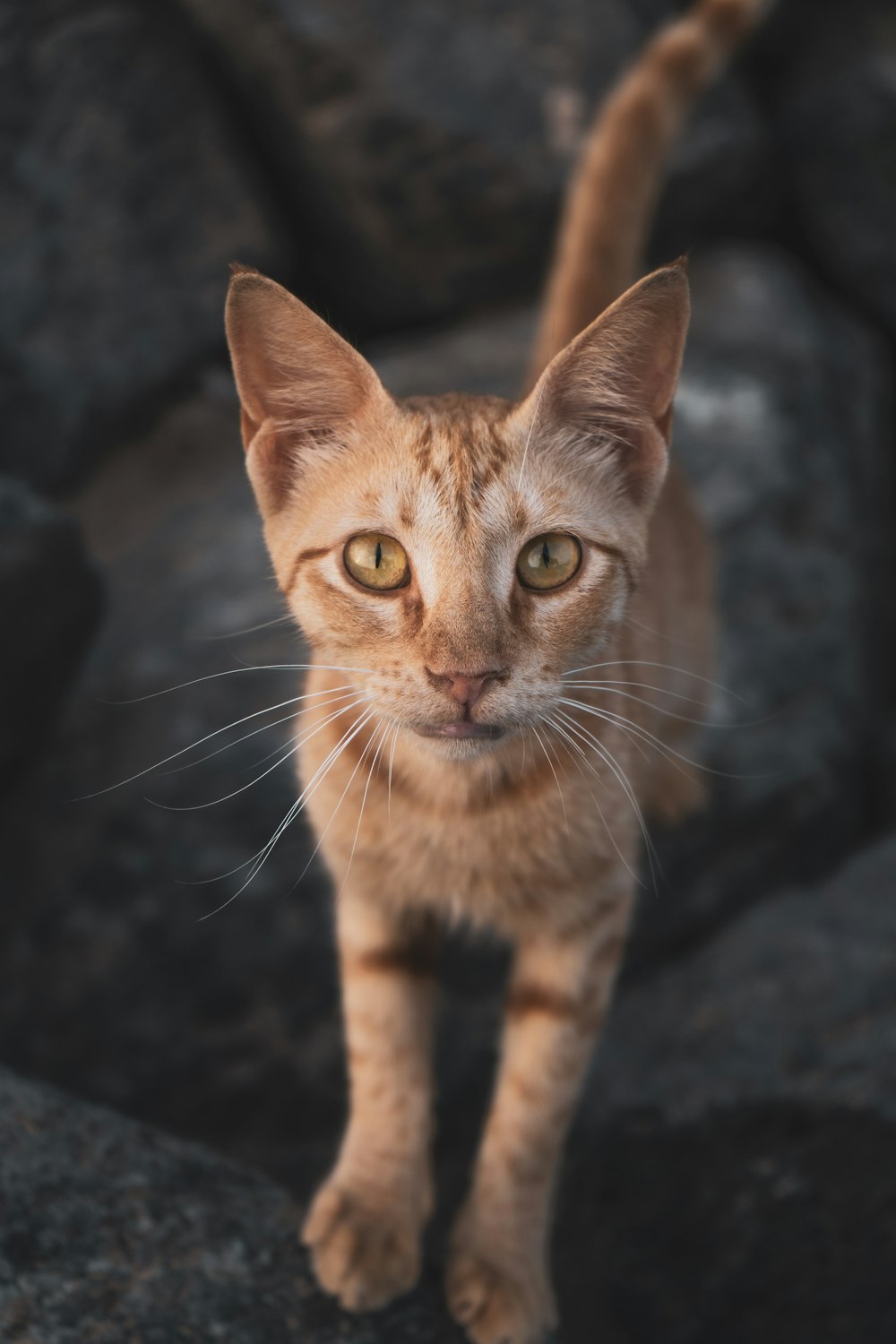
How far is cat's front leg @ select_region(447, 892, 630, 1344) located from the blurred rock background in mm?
99

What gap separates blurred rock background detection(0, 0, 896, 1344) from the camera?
7.26 feet

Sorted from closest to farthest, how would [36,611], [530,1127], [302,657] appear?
[530,1127] → [302,657] → [36,611]

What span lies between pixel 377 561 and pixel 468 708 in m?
0.24

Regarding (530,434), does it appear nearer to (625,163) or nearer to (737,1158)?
(625,163)

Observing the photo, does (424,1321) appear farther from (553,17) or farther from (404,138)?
(553,17)

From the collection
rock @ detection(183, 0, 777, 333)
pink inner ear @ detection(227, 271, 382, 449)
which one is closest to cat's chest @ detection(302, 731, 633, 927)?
pink inner ear @ detection(227, 271, 382, 449)

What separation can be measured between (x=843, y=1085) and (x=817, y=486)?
189cm

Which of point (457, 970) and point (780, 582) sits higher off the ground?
point (780, 582)

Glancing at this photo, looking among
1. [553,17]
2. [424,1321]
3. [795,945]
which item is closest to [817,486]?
[795,945]

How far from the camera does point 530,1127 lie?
6.12 ft

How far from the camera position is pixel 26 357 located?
3586mm

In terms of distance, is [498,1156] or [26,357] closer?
[498,1156]

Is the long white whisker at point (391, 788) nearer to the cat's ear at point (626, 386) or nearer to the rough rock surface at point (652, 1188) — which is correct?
the cat's ear at point (626, 386)

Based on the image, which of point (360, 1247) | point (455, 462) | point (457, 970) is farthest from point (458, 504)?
point (457, 970)
